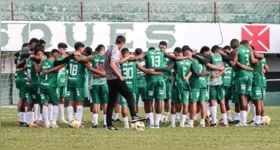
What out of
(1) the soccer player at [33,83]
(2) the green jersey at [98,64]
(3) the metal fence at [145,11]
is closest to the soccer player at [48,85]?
(1) the soccer player at [33,83]

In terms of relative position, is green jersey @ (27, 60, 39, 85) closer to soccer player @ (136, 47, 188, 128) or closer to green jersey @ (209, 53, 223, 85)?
soccer player @ (136, 47, 188, 128)

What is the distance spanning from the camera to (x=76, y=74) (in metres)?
19.0

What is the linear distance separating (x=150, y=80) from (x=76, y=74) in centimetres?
172

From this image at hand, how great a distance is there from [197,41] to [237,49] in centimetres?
1405

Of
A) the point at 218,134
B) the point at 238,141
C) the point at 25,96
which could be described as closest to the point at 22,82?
the point at 25,96

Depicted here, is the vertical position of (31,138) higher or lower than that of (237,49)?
lower

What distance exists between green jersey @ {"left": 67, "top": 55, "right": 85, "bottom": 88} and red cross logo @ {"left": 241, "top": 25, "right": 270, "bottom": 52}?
15.0m

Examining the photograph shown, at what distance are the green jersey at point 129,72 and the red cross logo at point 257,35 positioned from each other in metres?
15.4

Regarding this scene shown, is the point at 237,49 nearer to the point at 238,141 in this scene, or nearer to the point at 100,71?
the point at 100,71

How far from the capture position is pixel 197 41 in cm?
3291

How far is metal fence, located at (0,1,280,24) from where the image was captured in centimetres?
3481

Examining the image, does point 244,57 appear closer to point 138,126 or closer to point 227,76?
point 227,76

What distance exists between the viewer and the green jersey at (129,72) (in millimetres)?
18109

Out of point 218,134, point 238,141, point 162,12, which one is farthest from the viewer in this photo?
point 162,12
